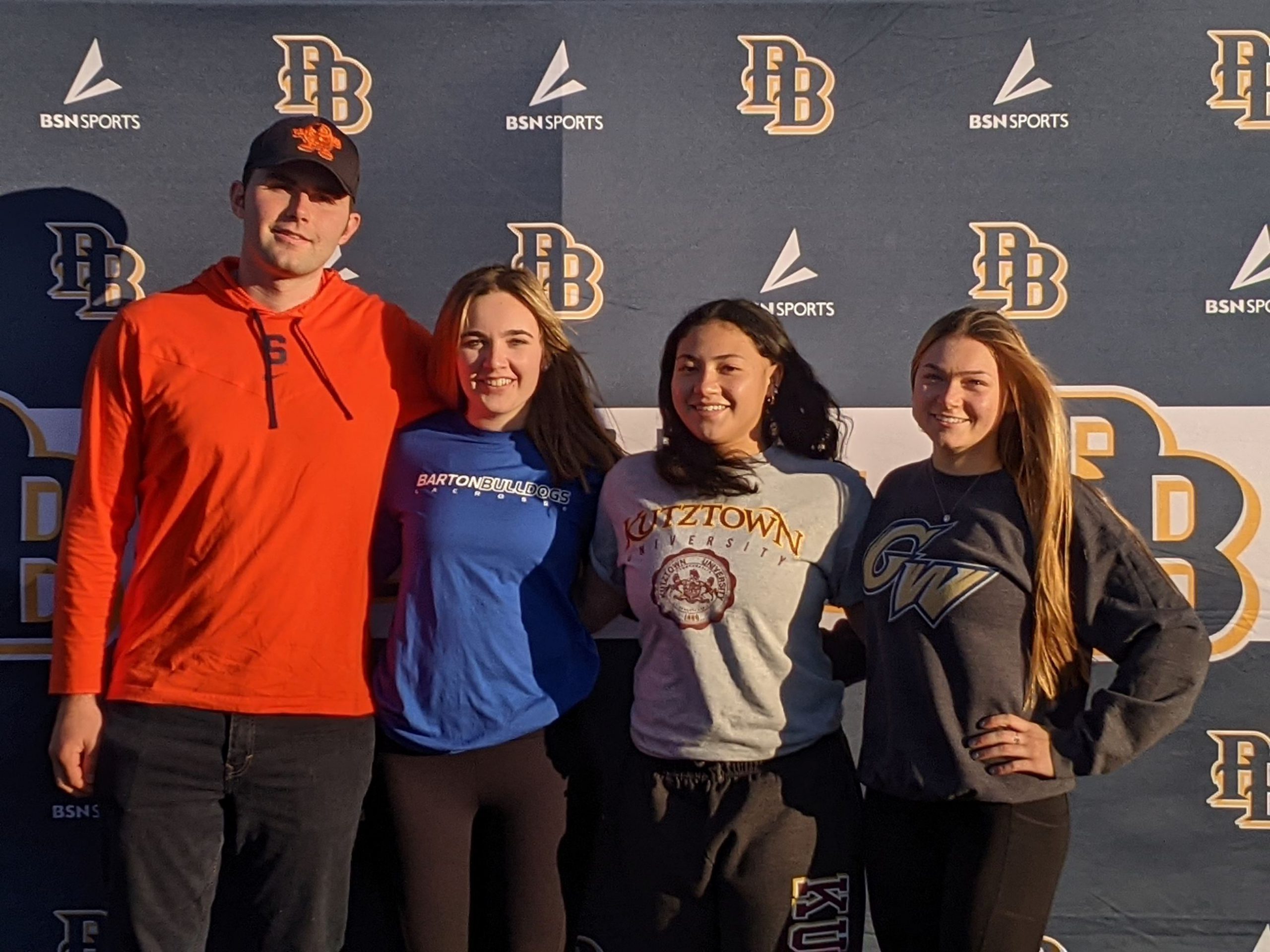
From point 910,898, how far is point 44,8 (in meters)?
2.68

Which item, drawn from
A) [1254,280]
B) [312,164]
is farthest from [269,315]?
[1254,280]

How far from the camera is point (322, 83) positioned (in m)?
2.53

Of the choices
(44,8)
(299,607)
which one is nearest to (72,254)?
(44,8)

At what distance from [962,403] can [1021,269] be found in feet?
2.58

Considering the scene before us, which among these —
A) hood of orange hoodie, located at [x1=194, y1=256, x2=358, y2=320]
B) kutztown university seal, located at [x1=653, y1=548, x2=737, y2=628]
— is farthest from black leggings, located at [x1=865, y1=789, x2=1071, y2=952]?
hood of orange hoodie, located at [x1=194, y1=256, x2=358, y2=320]

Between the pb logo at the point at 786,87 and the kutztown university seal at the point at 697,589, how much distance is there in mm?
1161

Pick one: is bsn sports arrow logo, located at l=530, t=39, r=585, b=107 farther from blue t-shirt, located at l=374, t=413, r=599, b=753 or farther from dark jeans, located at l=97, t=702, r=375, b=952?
dark jeans, located at l=97, t=702, r=375, b=952

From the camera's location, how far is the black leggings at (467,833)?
2012 mm

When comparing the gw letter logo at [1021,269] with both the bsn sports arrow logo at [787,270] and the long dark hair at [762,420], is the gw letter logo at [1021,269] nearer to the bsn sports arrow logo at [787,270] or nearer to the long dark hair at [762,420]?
the bsn sports arrow logo at [787,270]

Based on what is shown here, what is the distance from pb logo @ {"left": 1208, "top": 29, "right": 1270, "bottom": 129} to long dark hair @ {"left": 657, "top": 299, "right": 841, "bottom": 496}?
1227 millimetres

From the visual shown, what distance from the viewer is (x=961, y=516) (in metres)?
1.89

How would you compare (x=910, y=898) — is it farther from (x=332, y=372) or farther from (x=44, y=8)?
(x=44, y=8)

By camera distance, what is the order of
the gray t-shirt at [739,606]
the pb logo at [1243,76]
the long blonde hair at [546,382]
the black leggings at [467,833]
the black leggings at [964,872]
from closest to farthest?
the black leggings at [964,872], the gray t-shirt at [739,606], the black leggings at [467,833], the long blonde hair at [546,382], the pb logo at [1243,76]

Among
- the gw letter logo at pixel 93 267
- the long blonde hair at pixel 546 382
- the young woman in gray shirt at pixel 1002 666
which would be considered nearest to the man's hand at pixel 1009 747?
the young woman in gray shirt at pixel 1002 666
